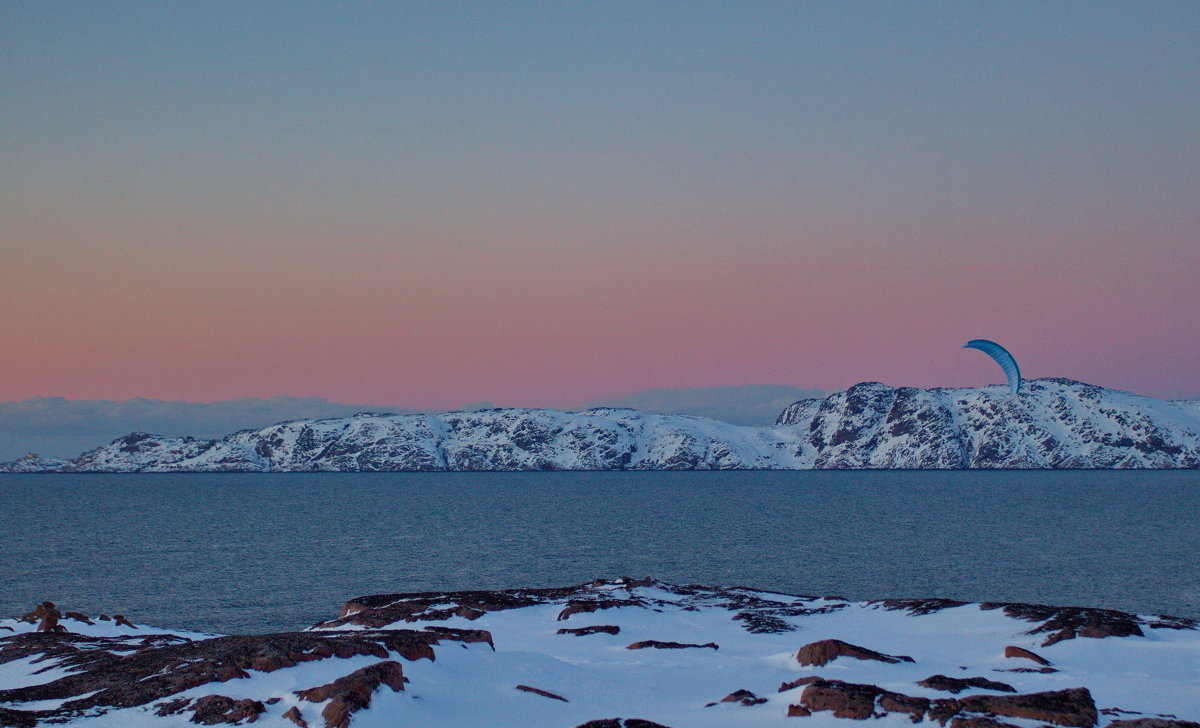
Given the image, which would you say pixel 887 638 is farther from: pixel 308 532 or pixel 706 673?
pixel 308 532

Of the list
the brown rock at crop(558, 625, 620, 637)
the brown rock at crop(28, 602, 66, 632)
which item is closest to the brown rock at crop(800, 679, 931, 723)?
the brown rock at crop(558, 625, 620, 637)

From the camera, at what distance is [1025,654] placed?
26.3 m

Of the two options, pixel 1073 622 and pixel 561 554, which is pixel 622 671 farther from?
pixel 561 554

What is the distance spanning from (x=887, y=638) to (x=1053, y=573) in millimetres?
50536

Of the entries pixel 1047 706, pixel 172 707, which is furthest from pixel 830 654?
pixel 172 707

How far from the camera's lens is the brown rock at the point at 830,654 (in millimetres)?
26125

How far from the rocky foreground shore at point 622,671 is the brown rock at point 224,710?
4cm

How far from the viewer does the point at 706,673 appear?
25.9m

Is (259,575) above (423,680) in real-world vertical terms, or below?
below

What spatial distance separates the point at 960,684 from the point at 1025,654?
198 inches

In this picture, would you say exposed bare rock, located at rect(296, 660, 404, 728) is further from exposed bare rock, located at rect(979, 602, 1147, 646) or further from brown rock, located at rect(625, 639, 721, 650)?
exposed bare rock, located at rect(979, 602, 1147, 646)

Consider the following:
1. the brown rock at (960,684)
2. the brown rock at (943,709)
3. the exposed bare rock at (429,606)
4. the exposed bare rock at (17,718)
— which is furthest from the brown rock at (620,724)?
the exposed bare rock at (429,606)

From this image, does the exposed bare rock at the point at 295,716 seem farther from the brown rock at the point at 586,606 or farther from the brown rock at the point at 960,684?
the brown rock at the point at 586,606

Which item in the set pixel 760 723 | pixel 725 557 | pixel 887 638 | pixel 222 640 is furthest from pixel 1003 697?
pixel 725 557
